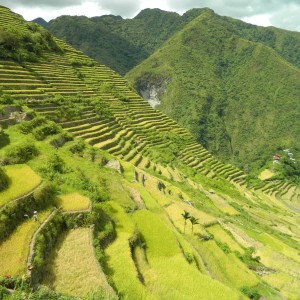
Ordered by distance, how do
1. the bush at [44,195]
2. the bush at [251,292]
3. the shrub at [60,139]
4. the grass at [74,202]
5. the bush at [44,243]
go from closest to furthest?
the bush at [44,243]
the bush at [44,195]
the grass at [74,202]
the bush at [251,292]
the shrub at [60,139]

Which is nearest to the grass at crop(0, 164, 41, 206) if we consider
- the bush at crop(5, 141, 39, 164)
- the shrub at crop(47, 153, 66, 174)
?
the bush at crop(5, 141, 39, 164)

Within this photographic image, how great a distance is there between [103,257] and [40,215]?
2812 mm

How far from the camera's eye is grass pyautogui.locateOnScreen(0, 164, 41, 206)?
11.7 m

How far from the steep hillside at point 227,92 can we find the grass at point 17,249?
9427 centimetres

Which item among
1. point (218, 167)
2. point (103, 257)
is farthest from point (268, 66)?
point (103, 257)

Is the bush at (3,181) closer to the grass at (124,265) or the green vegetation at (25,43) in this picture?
the grass at (124,265)

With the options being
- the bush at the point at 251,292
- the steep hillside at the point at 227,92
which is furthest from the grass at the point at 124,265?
the steep hillside at the point at 227,92

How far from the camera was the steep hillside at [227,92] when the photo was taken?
403 feet

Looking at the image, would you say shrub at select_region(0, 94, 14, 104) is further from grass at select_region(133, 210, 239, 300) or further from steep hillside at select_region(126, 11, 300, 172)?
steep hillside at select_region(126, 11, 300, 172)

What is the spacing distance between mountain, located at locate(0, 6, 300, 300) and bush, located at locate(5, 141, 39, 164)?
0.06 metres

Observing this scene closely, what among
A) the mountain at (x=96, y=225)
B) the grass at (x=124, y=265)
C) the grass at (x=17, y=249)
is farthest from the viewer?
the grass at (x=124, y=265)

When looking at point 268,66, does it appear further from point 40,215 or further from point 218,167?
point 40,215

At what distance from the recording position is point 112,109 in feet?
145

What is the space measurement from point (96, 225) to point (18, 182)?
3603 mm
